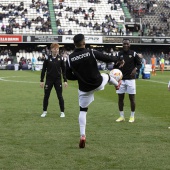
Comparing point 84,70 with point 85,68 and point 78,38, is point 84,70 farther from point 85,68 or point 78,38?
point 78,38

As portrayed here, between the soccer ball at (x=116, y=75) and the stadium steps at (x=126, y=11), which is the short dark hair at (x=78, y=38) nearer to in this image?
the soccer ball at (x=116, y=75)

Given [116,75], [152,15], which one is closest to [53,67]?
[116,75]

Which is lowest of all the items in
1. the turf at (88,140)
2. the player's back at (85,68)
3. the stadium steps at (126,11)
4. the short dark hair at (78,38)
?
the turf at (88,140)

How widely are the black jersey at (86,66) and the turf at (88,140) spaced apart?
1.23 metres

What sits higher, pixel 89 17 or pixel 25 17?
pixel 25 17

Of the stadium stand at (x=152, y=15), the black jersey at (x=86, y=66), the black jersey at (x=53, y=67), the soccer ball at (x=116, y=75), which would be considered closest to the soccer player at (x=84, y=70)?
the black jersey at (x=86, y=66)

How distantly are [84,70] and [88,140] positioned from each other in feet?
5.42

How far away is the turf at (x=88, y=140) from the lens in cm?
748

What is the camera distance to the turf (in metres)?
7.48

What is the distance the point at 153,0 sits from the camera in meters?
68.4

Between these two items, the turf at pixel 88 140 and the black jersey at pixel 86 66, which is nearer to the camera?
the turf at pixel 88 140

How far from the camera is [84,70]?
865 cm

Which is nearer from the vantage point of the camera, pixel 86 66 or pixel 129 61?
pixel 86 66

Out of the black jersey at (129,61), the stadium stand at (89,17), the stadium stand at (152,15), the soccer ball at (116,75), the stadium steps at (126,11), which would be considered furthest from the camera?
the stadium steps at (126,11)
